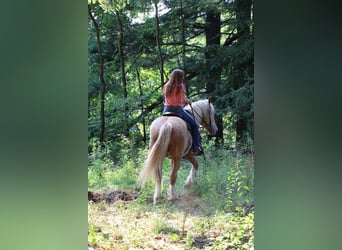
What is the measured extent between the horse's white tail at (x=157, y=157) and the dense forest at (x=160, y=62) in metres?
0.12

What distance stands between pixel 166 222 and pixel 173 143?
0.64 metres

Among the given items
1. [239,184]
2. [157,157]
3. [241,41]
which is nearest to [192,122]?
[157,157]

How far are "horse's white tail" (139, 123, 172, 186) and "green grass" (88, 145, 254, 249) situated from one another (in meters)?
0.05

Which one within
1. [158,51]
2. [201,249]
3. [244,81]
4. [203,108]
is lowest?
[201,249]

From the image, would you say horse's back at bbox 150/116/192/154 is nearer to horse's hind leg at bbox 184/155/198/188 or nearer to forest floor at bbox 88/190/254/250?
horse's hind leg at bbox 184/155/198/188

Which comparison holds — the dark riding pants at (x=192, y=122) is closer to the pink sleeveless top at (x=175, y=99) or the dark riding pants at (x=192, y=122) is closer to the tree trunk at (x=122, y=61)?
the pink sleeveless top at (x=175, y=99)

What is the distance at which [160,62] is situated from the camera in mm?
2855

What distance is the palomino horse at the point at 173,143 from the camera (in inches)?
112
